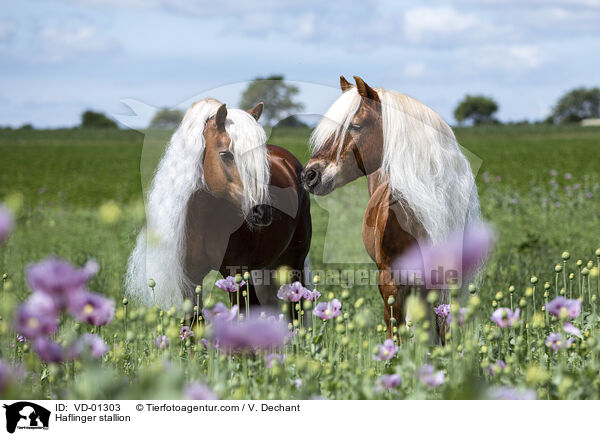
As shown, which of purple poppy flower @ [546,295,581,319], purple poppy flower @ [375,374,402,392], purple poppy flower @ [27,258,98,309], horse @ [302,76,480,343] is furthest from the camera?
horse @ [302,76,480,343]

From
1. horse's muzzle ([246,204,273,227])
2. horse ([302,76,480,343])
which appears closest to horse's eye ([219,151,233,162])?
horse's muzzle ([246,204,273,227])

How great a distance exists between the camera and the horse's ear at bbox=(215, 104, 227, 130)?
3.78 meters

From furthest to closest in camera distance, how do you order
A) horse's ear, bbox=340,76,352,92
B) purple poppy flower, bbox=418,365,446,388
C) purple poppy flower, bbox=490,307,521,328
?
horse's ear, bbox=340,76,352,92
purple poppy flower, bbox=490,307,521,328
purple poppy flower, bbox=418,365,446,388

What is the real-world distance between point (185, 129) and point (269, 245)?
0.92 metres

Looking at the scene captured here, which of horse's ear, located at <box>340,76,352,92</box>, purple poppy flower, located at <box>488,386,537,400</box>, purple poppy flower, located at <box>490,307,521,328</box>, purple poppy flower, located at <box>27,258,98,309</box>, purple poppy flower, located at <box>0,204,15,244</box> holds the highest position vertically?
horse's ear, located at <box>340,76,352,92</box>

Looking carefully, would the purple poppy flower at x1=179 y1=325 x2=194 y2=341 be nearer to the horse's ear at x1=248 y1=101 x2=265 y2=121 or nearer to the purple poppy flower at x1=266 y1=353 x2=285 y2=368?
the purple poppy flower at x1=266 y1=353 x2=285 y2=368

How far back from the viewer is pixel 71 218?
543 inches

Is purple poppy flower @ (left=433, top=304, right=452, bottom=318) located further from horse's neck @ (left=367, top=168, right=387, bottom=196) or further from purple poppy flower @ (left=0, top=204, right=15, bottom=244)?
purple poppy flower @ (left=0, top=204, right=15, bottom=244)

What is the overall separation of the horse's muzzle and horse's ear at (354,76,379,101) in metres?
0.85

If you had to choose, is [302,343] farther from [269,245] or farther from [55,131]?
[55,131]

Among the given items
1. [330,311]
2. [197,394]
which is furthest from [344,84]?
[197,394]

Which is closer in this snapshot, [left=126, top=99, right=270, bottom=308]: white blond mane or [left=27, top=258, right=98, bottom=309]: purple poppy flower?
[left=27, top=258, right=98, bottom=309]: purple poppy flower
